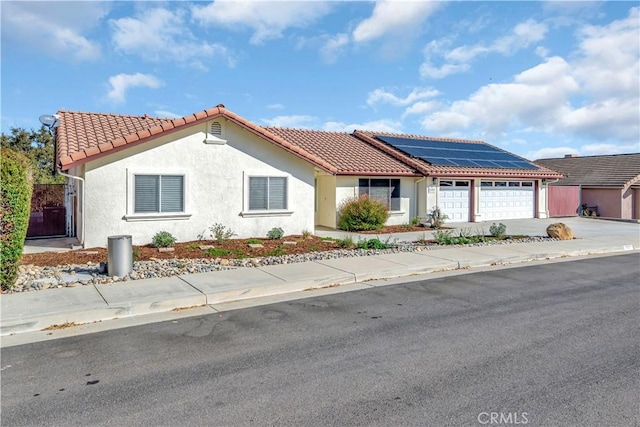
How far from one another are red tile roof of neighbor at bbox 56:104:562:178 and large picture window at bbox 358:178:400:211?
62 cm

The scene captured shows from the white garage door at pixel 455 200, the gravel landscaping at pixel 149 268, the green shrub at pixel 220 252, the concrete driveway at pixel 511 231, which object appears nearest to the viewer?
the gravel landscaping at pixel 149 268

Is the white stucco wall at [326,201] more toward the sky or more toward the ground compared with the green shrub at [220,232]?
more toward the sky

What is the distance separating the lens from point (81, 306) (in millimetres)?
7320

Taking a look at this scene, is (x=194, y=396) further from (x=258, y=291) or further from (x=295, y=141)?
(x=295, y=141)

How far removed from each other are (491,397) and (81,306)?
612 cm

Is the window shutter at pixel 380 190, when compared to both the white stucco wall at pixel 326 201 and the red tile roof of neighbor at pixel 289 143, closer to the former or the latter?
the red tile roof of neighbor at pixel 289 143

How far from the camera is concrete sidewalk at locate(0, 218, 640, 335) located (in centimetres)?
709

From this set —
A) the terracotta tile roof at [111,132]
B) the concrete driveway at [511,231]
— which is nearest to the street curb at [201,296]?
the concrete driveway at [511,231]

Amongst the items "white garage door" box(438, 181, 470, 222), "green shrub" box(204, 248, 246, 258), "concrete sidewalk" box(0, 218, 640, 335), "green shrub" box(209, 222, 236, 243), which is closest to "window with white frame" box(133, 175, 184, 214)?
"green shrub" box(209, 222, 236, 243)

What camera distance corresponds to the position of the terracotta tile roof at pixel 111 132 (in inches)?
513

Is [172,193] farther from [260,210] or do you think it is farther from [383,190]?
[383,190]

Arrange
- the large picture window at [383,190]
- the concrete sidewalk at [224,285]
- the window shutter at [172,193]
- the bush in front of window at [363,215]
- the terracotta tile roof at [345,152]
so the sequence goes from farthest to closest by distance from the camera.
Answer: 1. the large picture window at [383,190]
2. the terracotta tile roof at [345,152]
3. the bush in front of window at [363,215]
4. the window shutter at [172,193]
5. the concrete sidewalk at [224,285]

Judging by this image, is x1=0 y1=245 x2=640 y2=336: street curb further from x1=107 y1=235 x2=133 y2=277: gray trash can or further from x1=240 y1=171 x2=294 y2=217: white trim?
x1=240 y1=171 x2=294 y2=217: white trim

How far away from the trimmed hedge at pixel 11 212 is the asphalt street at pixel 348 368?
9.39 feet
